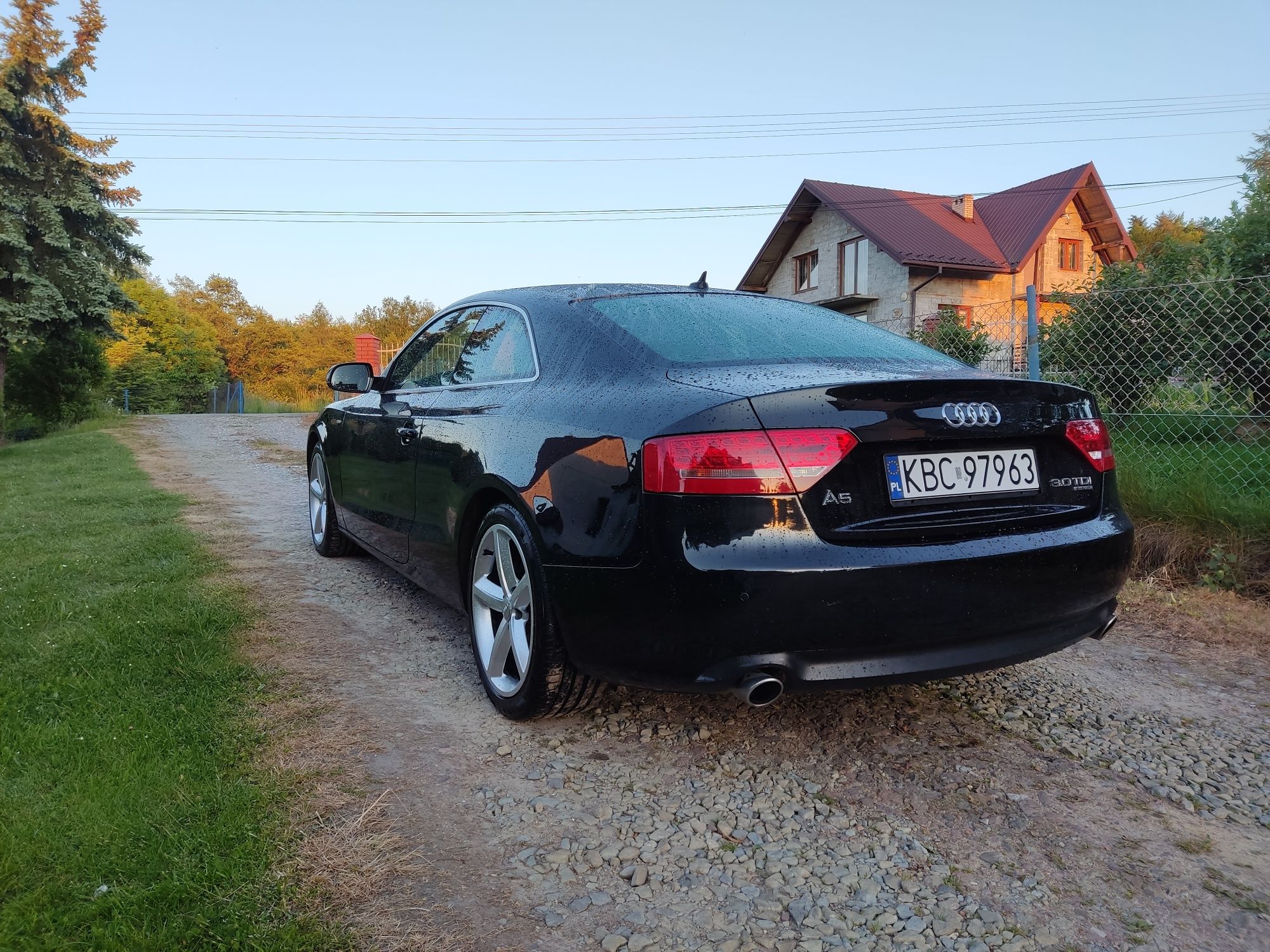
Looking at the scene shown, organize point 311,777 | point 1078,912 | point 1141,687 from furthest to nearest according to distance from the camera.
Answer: point 1141,687
point 311,777
point 1078,912

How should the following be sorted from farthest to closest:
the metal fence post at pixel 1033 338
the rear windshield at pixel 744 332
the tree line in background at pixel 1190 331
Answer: the metal fence post at pixel 1033 338 < the tree line in background at pixel 1190 331 < the rear windshield at pixel 744 332

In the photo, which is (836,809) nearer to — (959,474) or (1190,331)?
(959,474)

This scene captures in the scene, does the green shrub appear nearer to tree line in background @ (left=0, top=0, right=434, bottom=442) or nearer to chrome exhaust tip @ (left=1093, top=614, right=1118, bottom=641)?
chrome exhaust tip @ (left=1093, top=614, right=1118, bottom=641)

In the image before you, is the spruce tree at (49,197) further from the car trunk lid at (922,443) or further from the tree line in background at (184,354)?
the car trunk lid at (922,443)

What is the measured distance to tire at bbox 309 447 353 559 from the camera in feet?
17.1

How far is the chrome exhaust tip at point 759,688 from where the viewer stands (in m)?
→ 2.15

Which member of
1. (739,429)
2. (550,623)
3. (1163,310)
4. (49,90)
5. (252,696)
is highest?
(49,90)

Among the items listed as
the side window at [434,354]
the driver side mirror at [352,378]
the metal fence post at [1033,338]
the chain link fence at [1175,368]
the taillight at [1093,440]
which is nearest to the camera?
the taillight at [1093,440]

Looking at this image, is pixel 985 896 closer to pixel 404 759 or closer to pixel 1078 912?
pixel 1078 912

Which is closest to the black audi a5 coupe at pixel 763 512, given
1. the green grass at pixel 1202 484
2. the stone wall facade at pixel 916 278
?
the green grass at pixel 1202 484

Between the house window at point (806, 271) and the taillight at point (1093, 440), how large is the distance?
95.3ft

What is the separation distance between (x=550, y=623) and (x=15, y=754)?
1507mm

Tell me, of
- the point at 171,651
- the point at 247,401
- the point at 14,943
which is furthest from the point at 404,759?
the point at 247,401

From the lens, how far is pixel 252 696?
297cm
